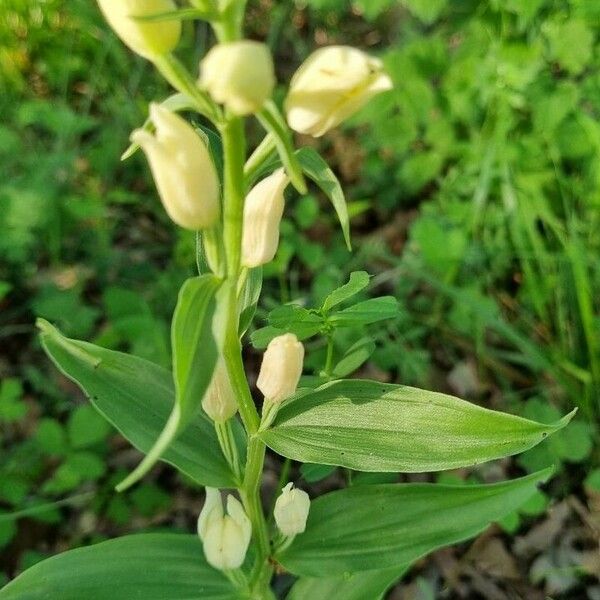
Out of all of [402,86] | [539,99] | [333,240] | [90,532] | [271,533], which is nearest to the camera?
[271,533]

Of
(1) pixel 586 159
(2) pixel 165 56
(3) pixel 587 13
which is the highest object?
(2) pixel 165 56

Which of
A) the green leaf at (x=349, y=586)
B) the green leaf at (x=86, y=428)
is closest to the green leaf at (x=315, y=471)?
the green leaf at (x=349, y=586)

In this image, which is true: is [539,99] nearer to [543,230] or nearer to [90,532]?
[543,230]

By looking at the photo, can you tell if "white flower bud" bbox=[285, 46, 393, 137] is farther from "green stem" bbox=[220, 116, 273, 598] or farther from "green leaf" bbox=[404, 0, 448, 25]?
"green leaf" bbox=[404, 0, 448, 25]

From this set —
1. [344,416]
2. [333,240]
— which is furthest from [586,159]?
[344,416]

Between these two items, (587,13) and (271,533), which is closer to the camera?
(271,533)

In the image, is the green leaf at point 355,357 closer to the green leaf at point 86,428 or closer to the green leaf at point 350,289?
the green leaf at point 350,289
